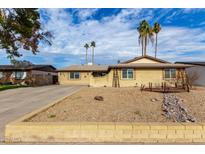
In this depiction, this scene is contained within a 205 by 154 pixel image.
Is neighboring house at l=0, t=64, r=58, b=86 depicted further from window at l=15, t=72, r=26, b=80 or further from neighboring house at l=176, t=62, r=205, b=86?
neighboring house at l=176, t=62, r=205, b=86

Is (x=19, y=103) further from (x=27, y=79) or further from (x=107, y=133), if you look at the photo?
(x=27, y=79)

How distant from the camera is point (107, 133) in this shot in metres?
4.51

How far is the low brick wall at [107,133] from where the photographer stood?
176 inches

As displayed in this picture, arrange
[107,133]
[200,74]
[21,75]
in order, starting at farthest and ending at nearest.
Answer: [21,75]
[200,74]
[107,133]

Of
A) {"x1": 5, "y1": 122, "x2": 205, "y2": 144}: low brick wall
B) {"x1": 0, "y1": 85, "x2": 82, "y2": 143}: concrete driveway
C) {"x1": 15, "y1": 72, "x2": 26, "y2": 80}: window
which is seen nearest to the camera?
{"x1": 5, "y1": 122, "x2": 205, "y2": 144}: low brick wall

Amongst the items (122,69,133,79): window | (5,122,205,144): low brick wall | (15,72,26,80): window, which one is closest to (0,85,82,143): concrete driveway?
(5,122,205,144): low brick wall

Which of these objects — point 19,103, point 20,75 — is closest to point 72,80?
point 20,75

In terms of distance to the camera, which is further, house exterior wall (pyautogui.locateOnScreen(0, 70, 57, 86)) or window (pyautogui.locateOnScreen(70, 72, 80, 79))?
window (pyautogui.locateOnScreen(70, 72, 80, 79))

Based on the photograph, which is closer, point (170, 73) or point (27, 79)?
point (170, 73)

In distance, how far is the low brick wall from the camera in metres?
4.48

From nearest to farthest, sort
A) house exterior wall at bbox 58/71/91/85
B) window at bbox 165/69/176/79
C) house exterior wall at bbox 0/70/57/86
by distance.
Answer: window at bbox 165/69/176/79, house exterior wall at bbox 58/71/91/85, house exterior wall at bbox 0/70/57/86

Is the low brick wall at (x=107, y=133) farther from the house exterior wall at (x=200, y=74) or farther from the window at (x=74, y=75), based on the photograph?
the window at (x=74, y=75)

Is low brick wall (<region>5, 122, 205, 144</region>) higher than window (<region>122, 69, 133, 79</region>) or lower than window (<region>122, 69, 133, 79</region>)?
lower
